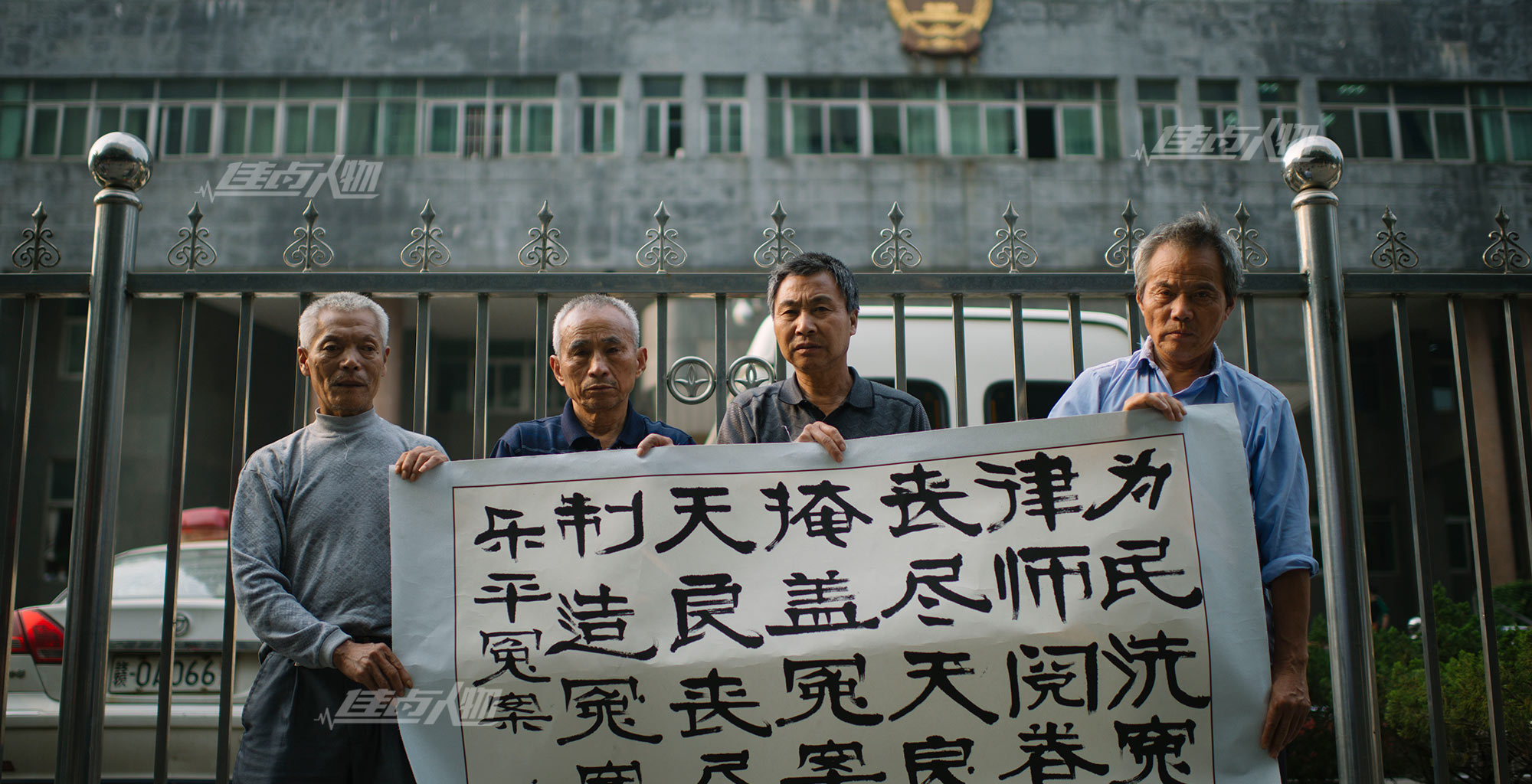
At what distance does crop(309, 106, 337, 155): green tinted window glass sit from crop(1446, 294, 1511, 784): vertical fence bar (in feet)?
53.1

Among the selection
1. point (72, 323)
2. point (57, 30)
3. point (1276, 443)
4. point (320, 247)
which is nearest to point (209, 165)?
point (57, 30)

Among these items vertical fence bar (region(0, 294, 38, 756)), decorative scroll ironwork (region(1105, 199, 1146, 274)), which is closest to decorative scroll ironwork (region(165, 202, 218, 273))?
vertical fence bar (region(0, 294, 38, 756))

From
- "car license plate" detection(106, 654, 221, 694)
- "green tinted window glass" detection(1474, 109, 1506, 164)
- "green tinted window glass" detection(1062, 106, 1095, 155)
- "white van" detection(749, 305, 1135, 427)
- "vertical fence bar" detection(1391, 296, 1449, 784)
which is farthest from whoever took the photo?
"green tinted window glass" detection(1474, 109, 1506, 164)

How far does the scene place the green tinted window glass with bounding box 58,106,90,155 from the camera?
16156 millimetres

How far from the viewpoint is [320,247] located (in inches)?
130

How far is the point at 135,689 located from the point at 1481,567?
496 centimetres

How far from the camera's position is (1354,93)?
16625 millimetres

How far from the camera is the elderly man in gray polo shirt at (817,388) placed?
105 inches

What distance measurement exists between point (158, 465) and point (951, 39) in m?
14.8

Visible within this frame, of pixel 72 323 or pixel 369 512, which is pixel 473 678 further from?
pixel 72 323

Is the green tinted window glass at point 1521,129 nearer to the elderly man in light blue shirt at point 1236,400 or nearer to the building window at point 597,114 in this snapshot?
the building window at point 597,114

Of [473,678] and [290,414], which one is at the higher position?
[290,414]

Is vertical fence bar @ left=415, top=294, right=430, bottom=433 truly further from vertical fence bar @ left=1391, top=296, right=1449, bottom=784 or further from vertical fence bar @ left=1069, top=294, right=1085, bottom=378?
vertical fence bar @ left=1391, top=296, right=1449, bottom=784

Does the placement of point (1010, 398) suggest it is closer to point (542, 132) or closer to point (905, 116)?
point (905, 116)
